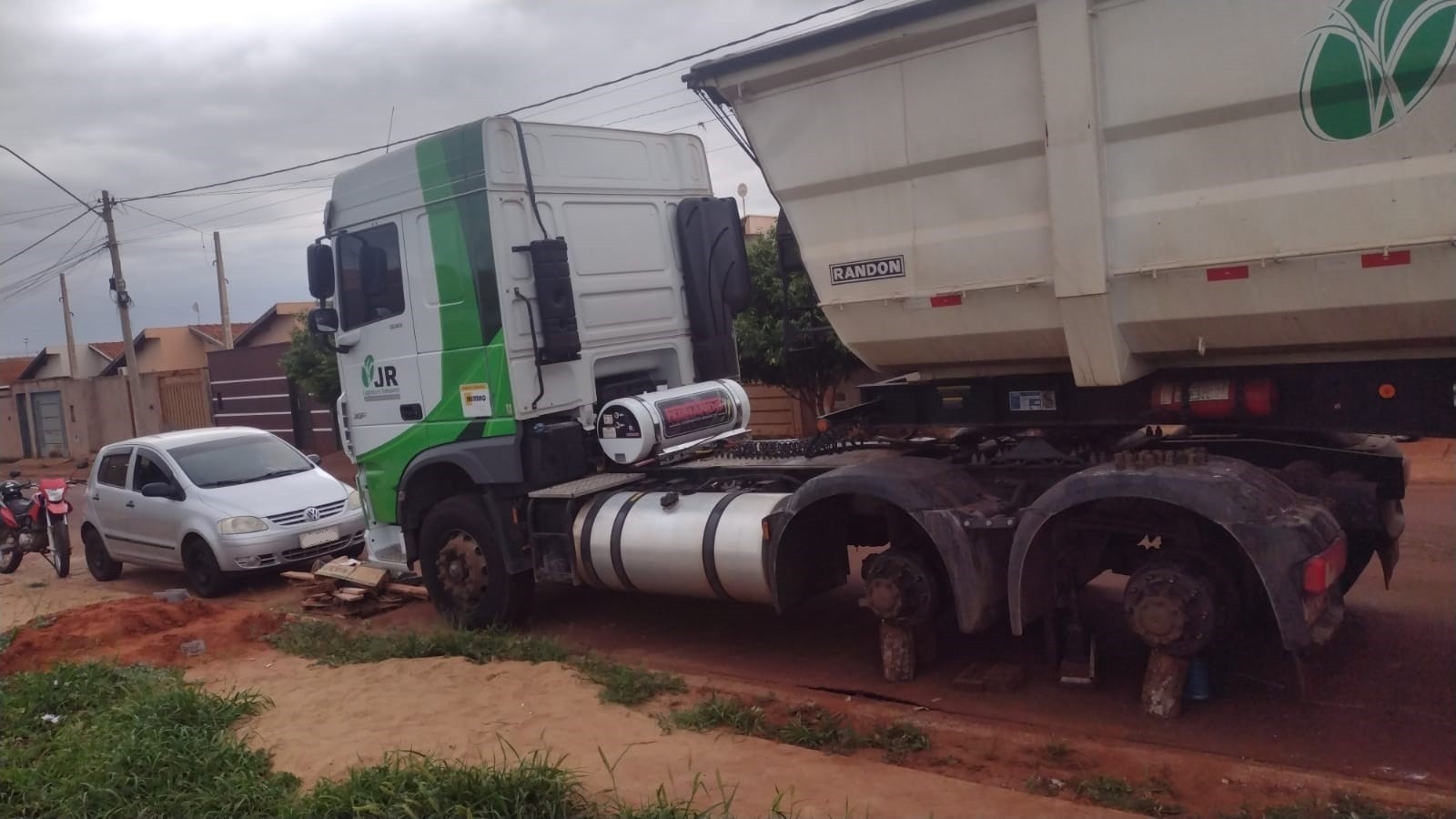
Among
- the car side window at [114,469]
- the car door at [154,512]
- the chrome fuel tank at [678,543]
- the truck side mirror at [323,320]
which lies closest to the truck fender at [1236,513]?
the chrome fuel tank at [678,543]

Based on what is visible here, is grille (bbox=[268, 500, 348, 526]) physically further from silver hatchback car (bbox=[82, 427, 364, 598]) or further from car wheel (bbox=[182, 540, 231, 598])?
car wheel (bbox=[182, 540, 231, 598])

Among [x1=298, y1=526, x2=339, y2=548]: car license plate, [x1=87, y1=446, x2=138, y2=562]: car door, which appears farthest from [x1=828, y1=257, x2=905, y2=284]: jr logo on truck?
[x1=87, y1=446, x2=138, y2=562]: car door

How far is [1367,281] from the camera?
4.27 m

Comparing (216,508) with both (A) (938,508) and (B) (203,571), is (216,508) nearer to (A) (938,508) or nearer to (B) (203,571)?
(B) (203,571)

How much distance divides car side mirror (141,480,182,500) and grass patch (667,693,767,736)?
23.0ft

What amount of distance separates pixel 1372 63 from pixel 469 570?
6.06 metres

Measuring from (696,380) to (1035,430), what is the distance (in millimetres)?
3222

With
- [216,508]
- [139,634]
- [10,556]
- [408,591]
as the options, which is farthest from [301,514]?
[10,556]

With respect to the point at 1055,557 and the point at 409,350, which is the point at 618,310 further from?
the point at 1055,557

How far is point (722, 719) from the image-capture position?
544cm

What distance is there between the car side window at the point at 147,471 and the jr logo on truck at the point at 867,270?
8071mm

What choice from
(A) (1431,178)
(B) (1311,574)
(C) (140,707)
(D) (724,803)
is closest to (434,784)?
(D) (724,803)

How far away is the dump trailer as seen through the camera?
436cm

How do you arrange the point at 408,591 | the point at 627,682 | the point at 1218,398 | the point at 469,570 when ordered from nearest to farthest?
the point at 1218,398, the point at 627,682, the point at 469,570, the point at 408,591
